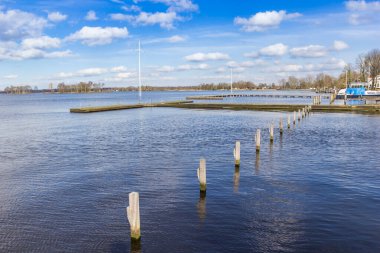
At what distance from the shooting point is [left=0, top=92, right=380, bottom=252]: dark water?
1434 cm

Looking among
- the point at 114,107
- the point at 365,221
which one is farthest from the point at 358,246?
the point at 114,107

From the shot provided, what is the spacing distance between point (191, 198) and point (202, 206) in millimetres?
1322

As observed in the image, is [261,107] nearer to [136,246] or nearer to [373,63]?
[136,246]

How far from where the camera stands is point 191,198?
1948 cm

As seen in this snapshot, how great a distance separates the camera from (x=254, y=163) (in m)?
28.1

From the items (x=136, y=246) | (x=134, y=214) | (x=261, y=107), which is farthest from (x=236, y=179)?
(x=261, y=107)

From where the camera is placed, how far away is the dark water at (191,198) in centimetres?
1434

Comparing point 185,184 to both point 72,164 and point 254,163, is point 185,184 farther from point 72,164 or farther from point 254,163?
point 72,164

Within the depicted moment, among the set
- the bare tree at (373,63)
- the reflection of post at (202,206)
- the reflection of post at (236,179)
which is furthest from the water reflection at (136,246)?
the bare tree at (373,63)

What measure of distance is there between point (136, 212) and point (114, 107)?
83099 millimetres

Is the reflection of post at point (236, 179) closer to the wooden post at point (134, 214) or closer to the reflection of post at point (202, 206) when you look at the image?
the reflection of post at point (202, 206)

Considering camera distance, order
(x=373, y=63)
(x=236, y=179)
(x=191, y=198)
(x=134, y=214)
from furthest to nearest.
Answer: (x=373, y=63)
(x=236, y=179)
(x=191, y=198)
(x=134, y=214)

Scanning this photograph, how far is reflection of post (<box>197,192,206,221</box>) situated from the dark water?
52 mm

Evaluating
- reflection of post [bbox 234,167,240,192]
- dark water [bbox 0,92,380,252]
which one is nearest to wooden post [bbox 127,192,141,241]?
dark water [bbox 0,92,380,252]
